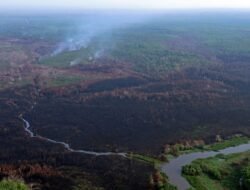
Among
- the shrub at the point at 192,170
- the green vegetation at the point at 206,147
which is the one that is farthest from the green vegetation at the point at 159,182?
the green vegetation at the point at 206,147

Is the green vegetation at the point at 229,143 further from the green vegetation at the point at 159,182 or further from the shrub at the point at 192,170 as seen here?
the green vegetation at the point at 159,182

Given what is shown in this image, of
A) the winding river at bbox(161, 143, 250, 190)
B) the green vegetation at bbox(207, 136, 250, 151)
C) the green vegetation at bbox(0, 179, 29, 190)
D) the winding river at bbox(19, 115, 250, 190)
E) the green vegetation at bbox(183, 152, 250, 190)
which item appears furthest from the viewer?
the green vegetation at bbox(207, 136, 250, 151)

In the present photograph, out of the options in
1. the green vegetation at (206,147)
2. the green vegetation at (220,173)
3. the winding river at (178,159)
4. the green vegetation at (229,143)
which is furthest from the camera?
the green vegetation at (229,143)

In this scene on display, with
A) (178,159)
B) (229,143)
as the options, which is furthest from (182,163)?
(229,143)

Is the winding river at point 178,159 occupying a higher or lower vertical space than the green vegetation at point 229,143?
lower

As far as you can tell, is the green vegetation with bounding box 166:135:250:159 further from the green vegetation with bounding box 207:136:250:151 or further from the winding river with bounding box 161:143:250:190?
the winding river with bounding box 161:143:250:190

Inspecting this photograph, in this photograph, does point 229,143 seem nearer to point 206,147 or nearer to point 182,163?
point 206,147

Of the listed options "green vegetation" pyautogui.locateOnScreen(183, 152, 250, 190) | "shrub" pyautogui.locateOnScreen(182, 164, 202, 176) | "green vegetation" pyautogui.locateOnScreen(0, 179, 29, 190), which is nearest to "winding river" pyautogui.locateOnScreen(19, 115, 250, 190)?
"shrub" pyautogui.locateOnScreen(182, 164, 202, 176)
